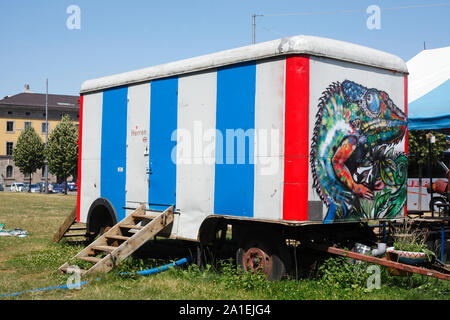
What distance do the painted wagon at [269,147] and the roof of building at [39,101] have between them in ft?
224

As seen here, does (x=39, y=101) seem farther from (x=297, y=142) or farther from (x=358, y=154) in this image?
(x=297, y=142)

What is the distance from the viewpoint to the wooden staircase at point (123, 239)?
7964mm

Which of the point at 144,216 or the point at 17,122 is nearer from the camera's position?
the point at 144,216

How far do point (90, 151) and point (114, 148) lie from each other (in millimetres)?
959

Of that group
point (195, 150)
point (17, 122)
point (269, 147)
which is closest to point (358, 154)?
point (269, 147)

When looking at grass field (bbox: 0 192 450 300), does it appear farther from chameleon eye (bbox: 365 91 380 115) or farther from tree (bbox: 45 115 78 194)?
tree (bbox: 45 115 78 194)

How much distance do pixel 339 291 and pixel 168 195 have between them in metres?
3.27

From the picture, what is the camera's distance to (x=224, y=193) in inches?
306

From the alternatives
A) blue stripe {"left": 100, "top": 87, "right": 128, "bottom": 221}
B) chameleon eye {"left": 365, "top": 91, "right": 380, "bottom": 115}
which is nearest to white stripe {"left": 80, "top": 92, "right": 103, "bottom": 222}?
blue stripe {"left": 100, "top": 87, "right": 128, "bottom": 221}

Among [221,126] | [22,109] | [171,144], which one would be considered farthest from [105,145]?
[22,109]

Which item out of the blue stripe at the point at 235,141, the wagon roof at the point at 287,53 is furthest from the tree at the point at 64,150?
the blue stripe at the point at 235,141

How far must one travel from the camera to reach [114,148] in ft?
33.4

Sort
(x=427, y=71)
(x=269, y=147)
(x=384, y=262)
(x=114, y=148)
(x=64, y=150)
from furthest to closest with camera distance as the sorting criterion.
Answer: (x=64, y=150)
(x=427, y=71)
(x=114, y=148)
(x=269, y=147)
(x=384, y=262)
